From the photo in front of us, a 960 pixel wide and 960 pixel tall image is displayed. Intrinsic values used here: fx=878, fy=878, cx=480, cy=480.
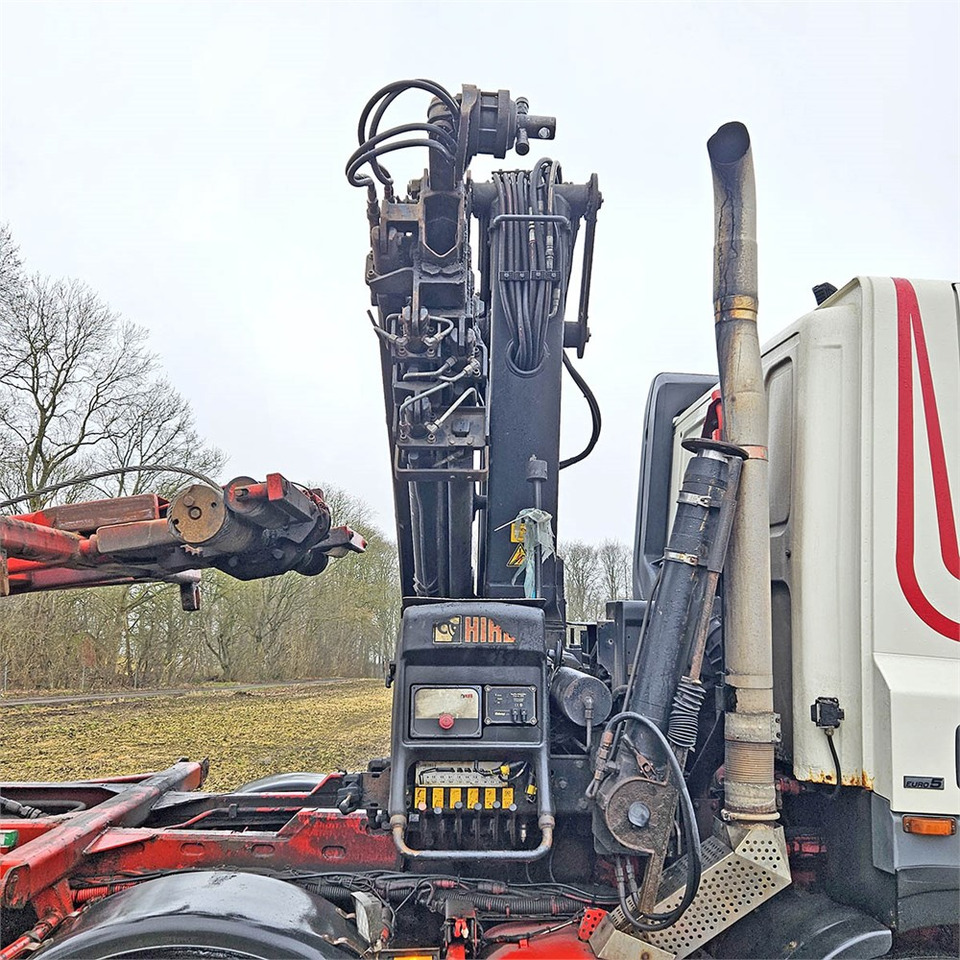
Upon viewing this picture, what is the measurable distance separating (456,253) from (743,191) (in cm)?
119

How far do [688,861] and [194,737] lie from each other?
13.9m

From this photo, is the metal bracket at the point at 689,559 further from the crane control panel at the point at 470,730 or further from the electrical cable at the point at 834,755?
the electrical cable at the point at 834,755

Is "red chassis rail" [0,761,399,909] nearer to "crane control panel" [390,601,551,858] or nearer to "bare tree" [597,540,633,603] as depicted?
"crane control panel" [390,601,551,858]

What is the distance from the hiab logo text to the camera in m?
3.34

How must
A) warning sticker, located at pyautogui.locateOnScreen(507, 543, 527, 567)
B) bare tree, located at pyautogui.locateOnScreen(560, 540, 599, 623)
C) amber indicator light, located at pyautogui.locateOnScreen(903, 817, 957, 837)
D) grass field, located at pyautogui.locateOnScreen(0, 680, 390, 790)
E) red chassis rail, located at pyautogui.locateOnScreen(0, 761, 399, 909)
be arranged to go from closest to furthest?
amber indicator light, located at pyautogui.locateOnScreen(903, 817, 957, 837), red chassis rail, located at pyautogui.locateOnScreen(0, 761, 399, 909), warning sticker, located at pyautogui.locateOnScreen(507, 543, 527, 567), grass field, located at pyautogui.locateOnScreen(0, 680, 390, 790), bare tree, located at pyautogui.locateOnScreen(560, 540, 599, 623)

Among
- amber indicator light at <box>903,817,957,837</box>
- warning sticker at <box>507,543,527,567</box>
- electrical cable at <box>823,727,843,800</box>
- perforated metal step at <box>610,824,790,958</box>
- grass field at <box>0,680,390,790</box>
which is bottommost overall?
grass field at <box>0,680,390,790</box>

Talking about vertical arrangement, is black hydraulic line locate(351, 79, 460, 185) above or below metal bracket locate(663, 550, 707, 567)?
above

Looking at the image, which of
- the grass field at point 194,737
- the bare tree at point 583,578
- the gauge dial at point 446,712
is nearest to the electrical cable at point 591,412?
the gauge dial at point 446,712

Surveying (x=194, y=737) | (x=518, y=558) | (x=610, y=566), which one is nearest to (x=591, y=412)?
(x=518, y=558)

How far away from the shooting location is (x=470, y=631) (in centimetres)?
335

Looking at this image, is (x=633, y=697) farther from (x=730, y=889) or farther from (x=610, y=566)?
(x=610, y=566)

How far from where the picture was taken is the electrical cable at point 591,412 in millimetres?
4434

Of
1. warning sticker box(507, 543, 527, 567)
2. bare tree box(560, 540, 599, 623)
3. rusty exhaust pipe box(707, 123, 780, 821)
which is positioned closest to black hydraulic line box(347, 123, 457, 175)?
rusty exhaust pipe box(707, 123, 780, 821)

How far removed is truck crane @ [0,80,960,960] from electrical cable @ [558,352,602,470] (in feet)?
2.44
